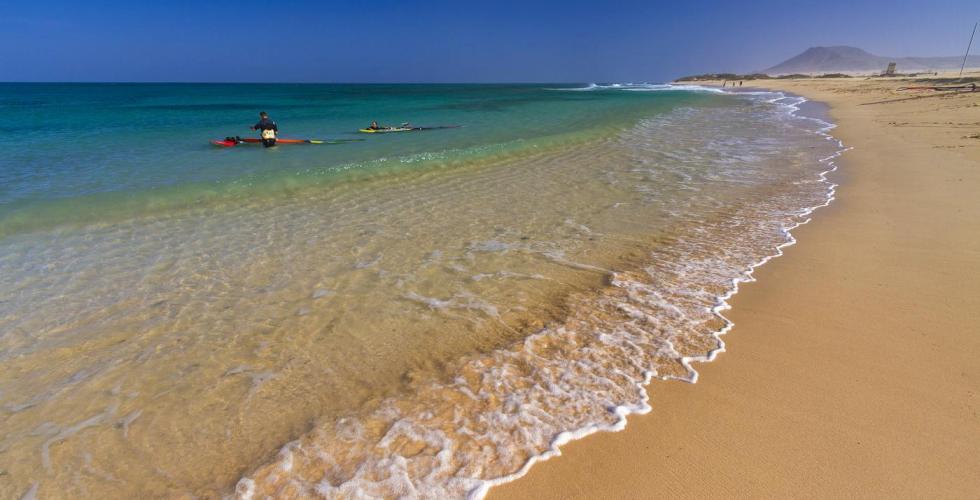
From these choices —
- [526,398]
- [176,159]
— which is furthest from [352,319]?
[176,159]

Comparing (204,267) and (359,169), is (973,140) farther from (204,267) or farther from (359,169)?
(204,267)

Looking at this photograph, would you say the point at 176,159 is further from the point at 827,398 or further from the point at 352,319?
the point at 827,398

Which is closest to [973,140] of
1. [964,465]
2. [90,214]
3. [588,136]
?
[588,136]

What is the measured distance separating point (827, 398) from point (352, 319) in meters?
4.35

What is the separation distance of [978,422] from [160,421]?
5.90 metres

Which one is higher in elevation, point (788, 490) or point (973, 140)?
point (973, 140)

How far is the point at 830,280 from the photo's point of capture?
213 inches

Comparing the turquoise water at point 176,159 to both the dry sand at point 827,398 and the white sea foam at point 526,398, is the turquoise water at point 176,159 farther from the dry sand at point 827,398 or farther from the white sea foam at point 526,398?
the dry sand at point 827,398

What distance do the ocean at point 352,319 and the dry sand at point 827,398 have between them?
0.29 m

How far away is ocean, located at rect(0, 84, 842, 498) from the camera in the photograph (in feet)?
10.5

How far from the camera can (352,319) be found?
16.6 ft

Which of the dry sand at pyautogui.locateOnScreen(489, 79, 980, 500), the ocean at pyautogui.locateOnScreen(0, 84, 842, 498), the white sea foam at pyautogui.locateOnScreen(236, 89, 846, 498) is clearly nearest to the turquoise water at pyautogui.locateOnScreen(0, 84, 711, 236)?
the ocean at pyautogui.locateOnScreen(0, 84, 842, 498)

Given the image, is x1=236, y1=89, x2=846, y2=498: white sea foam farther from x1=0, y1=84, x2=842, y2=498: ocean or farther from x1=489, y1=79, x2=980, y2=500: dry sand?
x1=489, y1=79, x2=980, y2=500: dry sand

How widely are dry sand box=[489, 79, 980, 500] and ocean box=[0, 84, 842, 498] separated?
0.94 ft
